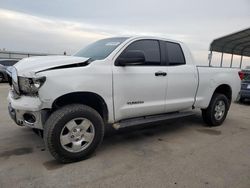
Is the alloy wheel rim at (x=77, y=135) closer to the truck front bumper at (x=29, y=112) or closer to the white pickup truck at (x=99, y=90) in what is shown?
the white pickup truck at (x=99, y=90)

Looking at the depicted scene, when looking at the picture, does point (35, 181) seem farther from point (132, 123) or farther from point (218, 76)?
point (218, 76)

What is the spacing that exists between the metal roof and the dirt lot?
45.2 feet

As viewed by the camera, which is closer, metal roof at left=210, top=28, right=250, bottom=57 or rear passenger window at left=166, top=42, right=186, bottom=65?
rear passenger window at left=166, top=42, right=186, bottom=65

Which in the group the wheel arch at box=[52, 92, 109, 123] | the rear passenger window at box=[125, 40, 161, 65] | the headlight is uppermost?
the rear passenger window at box=[125, 40, 161, 65]

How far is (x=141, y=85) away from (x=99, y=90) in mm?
817

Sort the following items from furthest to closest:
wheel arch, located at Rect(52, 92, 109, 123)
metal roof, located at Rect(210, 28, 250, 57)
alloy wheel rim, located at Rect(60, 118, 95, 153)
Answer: metal roof, located at Rect(210, 28, 250, 57) → wheel arch, located at Rect(52, 92, 109, 123) → alloy wheel rim, located at Rect(60, 118, 95, 153)

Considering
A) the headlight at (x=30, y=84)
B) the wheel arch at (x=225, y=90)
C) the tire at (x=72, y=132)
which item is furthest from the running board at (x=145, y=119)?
the headlight at (x=30, y=84)

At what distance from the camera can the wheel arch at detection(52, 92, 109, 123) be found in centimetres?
333

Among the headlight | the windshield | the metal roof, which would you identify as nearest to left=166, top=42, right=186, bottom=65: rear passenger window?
the windshield

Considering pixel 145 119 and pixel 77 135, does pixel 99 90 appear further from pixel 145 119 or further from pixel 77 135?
pixel 145 119

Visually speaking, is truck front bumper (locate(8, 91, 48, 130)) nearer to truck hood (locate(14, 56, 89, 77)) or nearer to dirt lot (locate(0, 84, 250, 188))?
truck hood (locate(14, 56, 89, 77))

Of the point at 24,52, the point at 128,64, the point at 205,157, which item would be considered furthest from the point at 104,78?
the point at 24,52

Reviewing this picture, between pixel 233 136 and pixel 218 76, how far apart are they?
4.62ft

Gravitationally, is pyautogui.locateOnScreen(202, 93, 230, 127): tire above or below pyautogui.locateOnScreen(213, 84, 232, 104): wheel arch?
below
